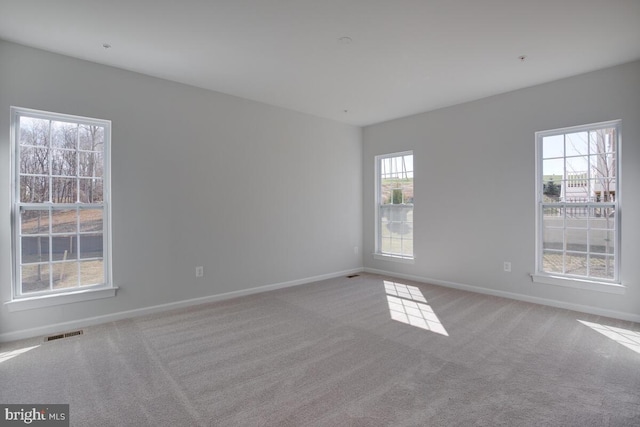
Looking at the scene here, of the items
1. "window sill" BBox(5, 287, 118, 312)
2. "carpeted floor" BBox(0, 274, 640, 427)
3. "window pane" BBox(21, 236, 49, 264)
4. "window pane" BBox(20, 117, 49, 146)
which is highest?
"window pane" BBox(20, 117, 49, 146)

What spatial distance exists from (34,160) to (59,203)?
46 centimetres

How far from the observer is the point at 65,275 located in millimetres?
3336

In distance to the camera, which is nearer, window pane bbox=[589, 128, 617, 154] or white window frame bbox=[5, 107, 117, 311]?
white window frame bbox=[5, 107, 117, 311]

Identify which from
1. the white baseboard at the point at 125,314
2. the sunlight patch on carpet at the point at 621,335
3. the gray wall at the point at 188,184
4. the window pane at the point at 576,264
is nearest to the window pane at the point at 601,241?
the window pane at the point at 576,264

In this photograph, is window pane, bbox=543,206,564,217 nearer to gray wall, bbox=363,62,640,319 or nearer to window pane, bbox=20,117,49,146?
gray wall, bbox=363,62,640,319

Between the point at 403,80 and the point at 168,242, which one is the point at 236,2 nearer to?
the point at 403,80

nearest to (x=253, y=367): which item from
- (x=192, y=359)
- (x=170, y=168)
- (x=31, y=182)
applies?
(x=192, y=359)

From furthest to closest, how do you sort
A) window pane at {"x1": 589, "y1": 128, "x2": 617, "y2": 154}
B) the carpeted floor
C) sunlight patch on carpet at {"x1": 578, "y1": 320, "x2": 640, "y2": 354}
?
window pane at {"x1": 589, "y1": 128, "x2": 617, "y2": 154}
sunlight patch on carpet at {"x1": 578, "y1": 320, "x2": 640, "y2": 354}
the carpeted floor

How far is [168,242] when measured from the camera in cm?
390

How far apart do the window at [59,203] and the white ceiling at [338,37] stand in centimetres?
78

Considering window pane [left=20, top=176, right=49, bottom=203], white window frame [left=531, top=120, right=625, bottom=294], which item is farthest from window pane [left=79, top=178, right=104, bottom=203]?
white window frame [left=531, top=120, right=625, bottom=294]

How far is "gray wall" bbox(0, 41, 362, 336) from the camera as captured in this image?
3182 mm

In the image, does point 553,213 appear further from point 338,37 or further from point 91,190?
point 91,190

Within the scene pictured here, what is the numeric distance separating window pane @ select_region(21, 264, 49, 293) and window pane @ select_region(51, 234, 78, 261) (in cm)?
13
